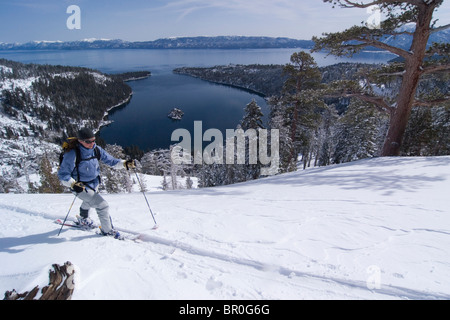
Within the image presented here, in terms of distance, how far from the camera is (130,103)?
149125 mm

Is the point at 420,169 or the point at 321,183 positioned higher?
the point at 420,169

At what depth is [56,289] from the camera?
2.44 metres

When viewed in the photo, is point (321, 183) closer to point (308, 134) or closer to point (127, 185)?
point (308, 134)

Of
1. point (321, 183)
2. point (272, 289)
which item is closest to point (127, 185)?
point (321, 183)

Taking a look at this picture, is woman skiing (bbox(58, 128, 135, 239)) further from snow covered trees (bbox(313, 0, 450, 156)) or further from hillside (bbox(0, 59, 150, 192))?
hillside (bbox(0, 59, 150, 192))

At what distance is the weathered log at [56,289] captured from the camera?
2.38 m

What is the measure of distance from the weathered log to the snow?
15cm

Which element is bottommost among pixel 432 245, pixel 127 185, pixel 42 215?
pixel 127 185

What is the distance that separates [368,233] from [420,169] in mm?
5071

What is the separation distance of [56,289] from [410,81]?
1141 centimetres

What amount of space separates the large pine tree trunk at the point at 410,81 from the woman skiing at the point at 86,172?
10.4m

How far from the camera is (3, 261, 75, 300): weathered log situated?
2.38m

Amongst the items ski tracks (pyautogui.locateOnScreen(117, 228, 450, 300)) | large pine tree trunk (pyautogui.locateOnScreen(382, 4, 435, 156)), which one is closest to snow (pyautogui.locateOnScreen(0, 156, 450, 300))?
ski tracks (pyautogui.locateOnScreen(117, 228, 450, 300))

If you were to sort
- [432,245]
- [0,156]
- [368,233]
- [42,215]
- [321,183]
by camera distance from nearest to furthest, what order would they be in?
[432,245] → [368,233] → [42,215] → [321,183] → [0,156]
